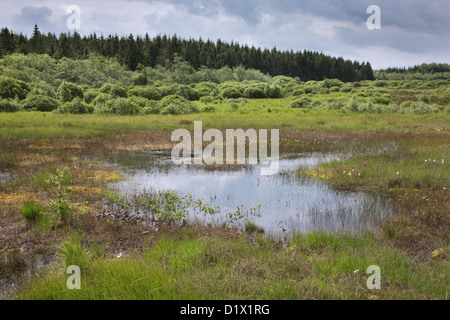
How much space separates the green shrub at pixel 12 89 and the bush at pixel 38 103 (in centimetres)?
255

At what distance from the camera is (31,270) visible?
6.21 metres

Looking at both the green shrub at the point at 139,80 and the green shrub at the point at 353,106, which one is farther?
the green shrub at the point at 139,80


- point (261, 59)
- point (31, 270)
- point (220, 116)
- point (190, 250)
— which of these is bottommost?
point (31, 270)

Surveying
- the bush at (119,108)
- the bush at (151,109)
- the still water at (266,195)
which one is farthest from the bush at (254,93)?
the still water at (266,195)

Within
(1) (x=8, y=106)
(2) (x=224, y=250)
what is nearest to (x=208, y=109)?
(1) (x=8, y=106)

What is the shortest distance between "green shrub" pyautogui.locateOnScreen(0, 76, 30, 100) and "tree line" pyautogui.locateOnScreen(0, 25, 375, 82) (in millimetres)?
44840

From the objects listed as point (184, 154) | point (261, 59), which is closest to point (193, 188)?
point (184, 154)

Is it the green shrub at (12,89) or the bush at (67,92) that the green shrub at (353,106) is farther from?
the green shrub at (12,89)

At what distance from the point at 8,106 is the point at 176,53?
183ft

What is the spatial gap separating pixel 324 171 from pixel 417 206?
522cm

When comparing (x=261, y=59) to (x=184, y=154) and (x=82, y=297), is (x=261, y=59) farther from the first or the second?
(x=82, y=297)

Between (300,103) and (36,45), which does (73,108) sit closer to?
(300,103)

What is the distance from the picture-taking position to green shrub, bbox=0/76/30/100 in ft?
132

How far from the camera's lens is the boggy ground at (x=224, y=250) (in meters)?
4.61
